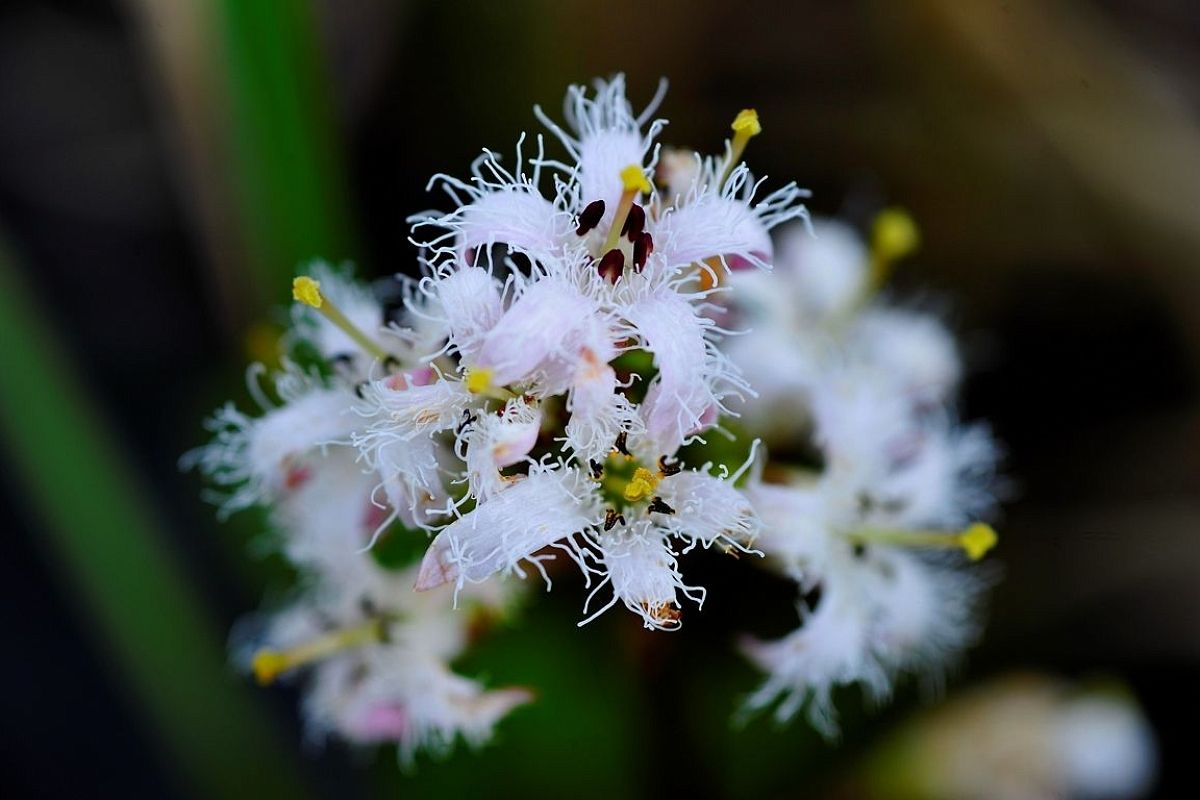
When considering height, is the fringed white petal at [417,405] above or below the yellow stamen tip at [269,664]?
above

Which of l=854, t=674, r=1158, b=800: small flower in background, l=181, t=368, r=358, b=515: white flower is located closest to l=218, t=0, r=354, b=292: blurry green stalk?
l=181, t=368, r=358, b=515: white flower

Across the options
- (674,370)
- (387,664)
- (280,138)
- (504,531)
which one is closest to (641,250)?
(674,370)

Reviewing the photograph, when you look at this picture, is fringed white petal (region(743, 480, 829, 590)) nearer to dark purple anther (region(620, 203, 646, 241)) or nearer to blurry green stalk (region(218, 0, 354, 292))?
dark purple anther (region(620, 203, 646, 241))

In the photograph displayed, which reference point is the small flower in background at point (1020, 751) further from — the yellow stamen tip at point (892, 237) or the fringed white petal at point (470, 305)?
the fringed white petal at point (470, 305)

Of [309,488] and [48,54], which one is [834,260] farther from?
[48,54]

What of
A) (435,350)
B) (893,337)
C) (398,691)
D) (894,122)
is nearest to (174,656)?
(398,691)

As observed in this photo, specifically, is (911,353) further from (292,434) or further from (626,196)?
(292,434)

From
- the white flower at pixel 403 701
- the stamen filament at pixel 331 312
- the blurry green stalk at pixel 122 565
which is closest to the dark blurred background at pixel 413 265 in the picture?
the blurry green stalk at pixel 122 565
